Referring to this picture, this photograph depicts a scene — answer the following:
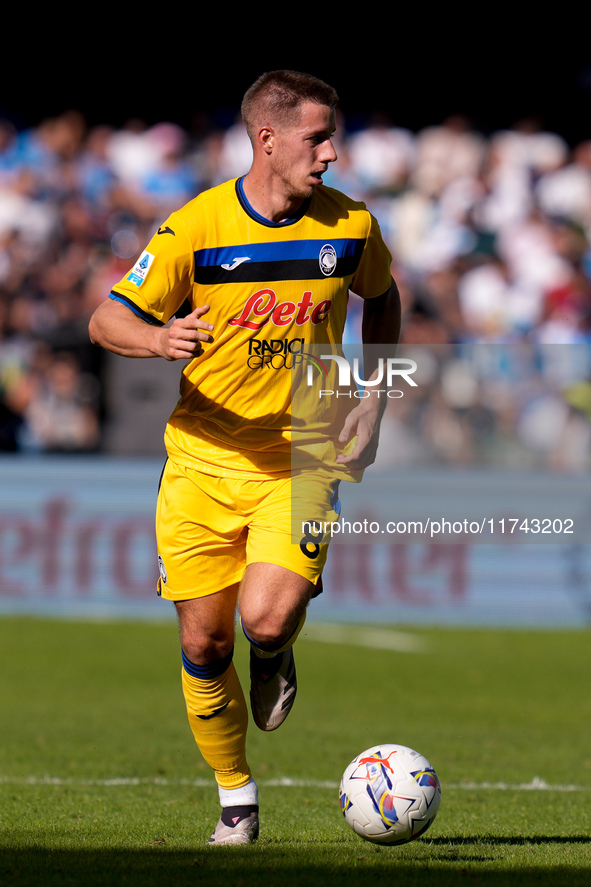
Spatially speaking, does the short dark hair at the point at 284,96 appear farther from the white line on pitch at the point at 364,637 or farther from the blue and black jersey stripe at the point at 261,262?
the white line on pitch at the point at 364,637

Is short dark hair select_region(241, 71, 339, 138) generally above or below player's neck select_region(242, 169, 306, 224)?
above

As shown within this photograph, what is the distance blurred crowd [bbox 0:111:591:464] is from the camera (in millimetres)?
12133

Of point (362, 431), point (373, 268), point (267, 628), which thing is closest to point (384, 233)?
point (373, 268)

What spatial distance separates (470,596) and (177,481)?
7.23m

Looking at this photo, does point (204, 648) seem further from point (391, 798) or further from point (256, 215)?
point (256, 215)

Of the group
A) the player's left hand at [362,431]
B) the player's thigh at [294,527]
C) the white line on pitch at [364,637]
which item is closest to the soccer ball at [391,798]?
the player's thigh at [294,527]

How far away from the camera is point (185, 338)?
3.98m

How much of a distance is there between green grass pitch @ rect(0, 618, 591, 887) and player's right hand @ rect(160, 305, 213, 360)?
1613 mm

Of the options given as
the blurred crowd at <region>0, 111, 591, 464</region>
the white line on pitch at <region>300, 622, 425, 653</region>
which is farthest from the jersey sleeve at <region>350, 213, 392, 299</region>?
the blurred crowd at <region>0, 111, 591, 464</region>

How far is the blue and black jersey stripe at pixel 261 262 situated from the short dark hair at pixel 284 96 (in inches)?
17.2

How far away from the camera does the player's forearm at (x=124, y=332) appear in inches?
163

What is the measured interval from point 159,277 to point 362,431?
96 cm

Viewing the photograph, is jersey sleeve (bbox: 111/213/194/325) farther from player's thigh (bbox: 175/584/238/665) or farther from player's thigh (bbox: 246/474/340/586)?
player's thigh (bbox: 175/584/238/665)

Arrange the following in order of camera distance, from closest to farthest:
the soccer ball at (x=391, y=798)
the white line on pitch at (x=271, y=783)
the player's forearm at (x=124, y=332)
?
1. the player's forearm at (x=124, y=332)
2. the soccer ball at (x=391, y=798)
3. the white line on pitch at (x=271, y=783)
